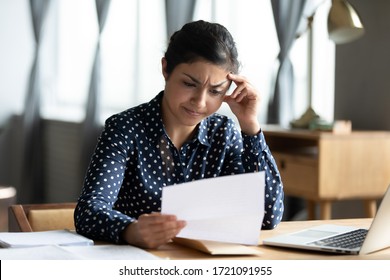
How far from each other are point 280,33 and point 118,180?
3282 mm

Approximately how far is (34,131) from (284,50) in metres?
1.78

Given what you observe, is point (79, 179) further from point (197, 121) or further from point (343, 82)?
point (197, 121)

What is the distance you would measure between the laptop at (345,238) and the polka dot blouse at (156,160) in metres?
0.24

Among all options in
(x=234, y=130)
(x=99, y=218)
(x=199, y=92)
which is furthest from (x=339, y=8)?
(x=99, y=218)

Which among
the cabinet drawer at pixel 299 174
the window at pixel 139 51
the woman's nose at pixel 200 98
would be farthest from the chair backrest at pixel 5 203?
the woman's nose at pixel 200 98

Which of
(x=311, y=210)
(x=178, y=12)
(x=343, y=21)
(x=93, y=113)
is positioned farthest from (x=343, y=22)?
(x=93, y=113)

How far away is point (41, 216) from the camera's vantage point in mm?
2211

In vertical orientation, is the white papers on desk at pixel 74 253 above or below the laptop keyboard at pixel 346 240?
above

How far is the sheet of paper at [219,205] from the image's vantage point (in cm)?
149

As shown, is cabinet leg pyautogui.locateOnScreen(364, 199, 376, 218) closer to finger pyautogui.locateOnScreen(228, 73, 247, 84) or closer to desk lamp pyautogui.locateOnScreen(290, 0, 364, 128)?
desk lamp pyautogui.locateOnScreen(290, 0, 364, 128)

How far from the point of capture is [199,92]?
196 centimetres

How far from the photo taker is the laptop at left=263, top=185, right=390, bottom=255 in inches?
62.9

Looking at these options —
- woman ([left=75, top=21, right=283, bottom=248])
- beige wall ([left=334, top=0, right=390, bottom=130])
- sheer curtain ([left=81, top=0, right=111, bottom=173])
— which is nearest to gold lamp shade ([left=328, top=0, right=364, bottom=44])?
beige wall ([left=334, top=0, right=390, bottom=130])

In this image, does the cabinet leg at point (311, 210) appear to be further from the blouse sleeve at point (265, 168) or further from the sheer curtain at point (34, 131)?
the blouse sleeve at point (265, 168)
